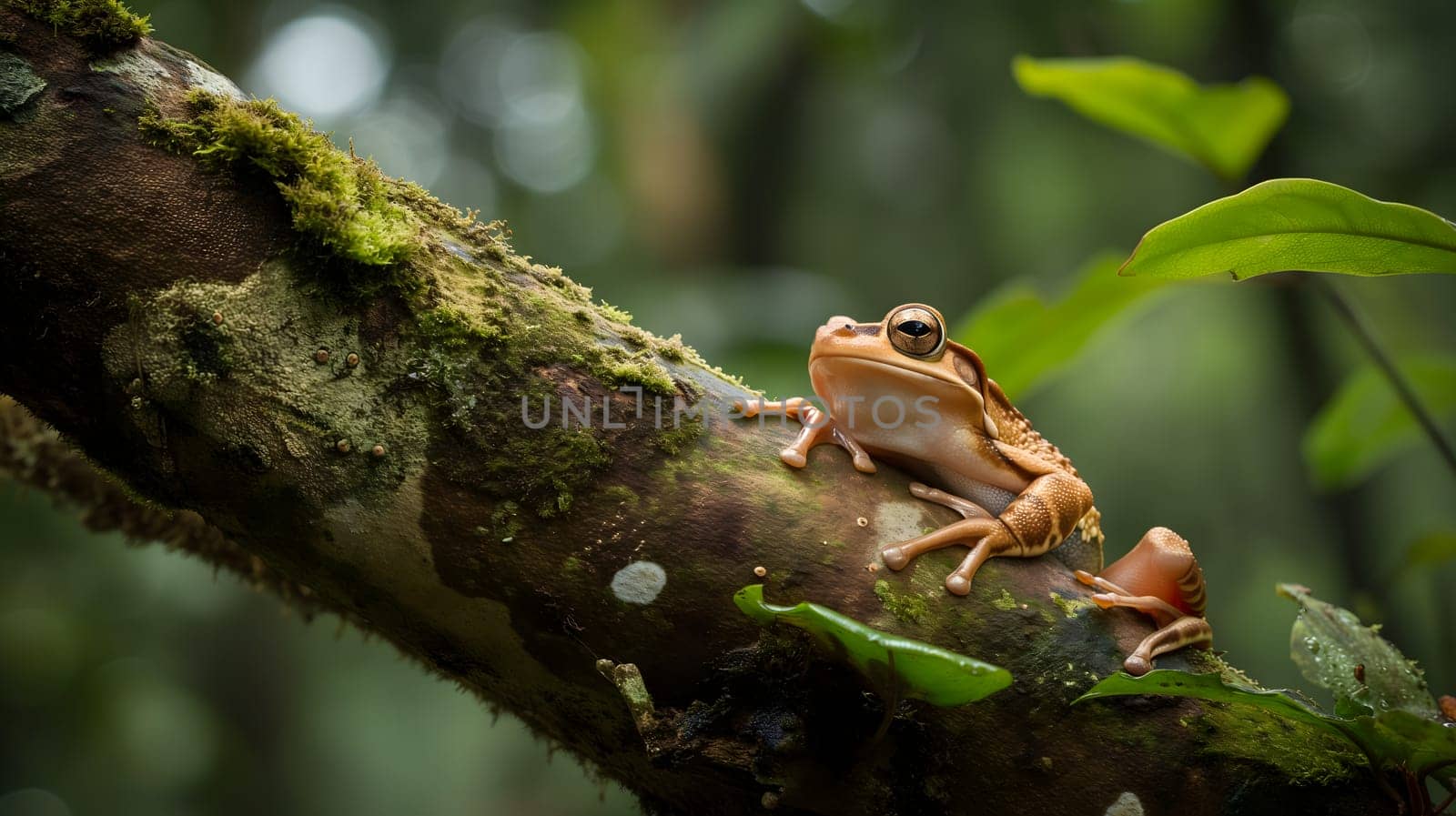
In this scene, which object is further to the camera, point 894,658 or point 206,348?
point 206,348

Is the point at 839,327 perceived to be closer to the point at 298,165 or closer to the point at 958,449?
the point at 958,449

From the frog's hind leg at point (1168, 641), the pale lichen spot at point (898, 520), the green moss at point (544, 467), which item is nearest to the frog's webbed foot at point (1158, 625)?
the frog's hind leg at point (1168, 641)

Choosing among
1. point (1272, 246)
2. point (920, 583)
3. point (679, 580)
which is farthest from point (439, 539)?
point (1272, 246)

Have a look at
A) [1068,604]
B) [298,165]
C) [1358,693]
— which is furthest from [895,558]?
[298,165]

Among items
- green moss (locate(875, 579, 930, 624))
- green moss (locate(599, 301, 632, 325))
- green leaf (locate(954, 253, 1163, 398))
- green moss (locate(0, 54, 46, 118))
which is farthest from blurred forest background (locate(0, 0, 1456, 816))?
green moss (locate(0, 54, 46, 118))

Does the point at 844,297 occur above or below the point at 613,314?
above

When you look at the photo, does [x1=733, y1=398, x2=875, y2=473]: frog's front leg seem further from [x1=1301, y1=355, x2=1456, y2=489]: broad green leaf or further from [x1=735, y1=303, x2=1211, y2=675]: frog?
[x1=1301, y1=355, x2=1456, y2=489]: broad green leaf

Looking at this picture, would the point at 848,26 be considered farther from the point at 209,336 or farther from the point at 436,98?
the point at 209,336
